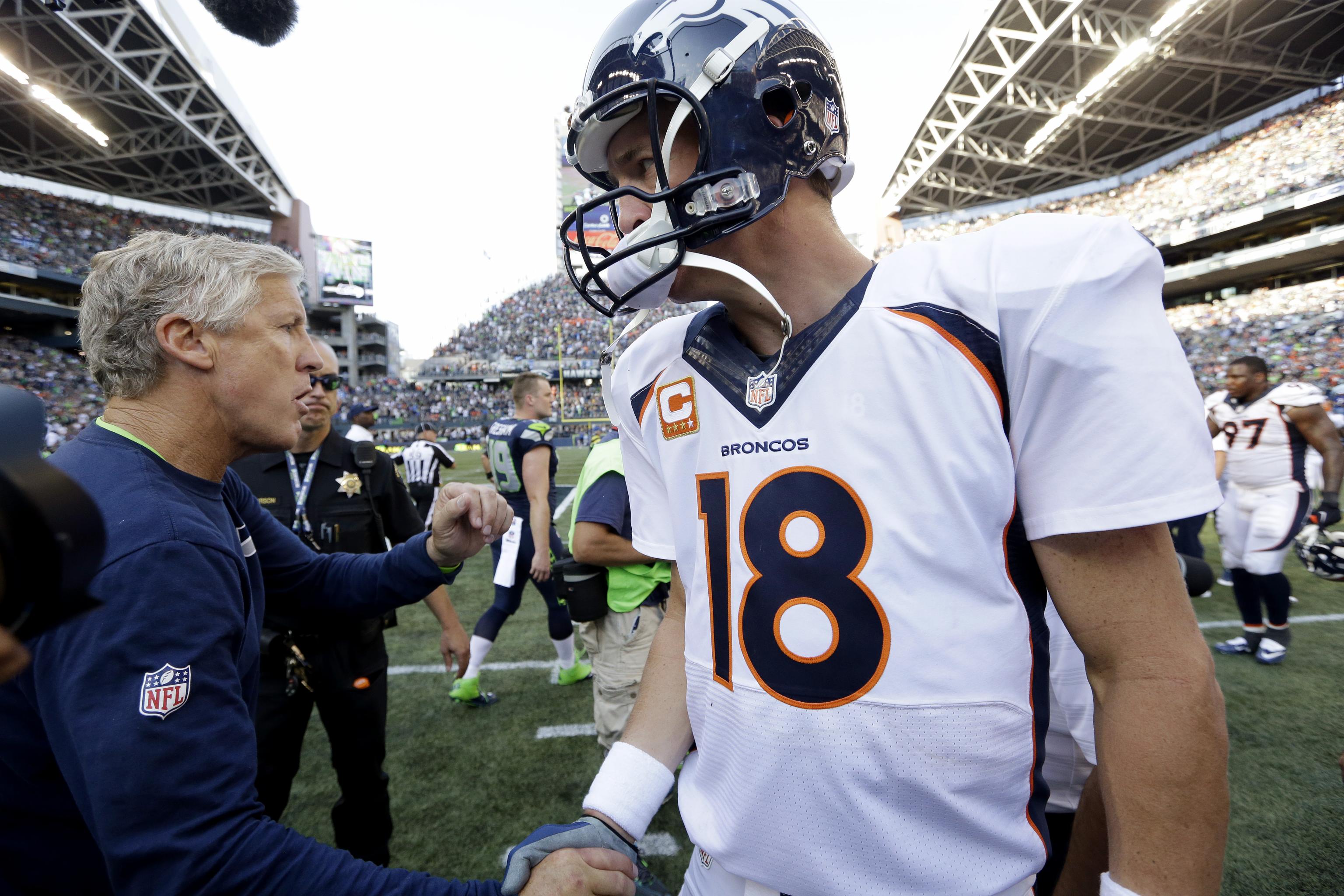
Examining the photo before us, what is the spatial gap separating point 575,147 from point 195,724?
131 centimetres

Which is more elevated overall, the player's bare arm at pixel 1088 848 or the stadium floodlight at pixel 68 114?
the stadium floodlight at pixel 68 114

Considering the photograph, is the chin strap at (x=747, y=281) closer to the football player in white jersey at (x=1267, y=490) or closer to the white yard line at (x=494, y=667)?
the white yard line at (x=494, y=667)

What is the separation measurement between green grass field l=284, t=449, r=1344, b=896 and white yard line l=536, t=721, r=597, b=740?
47 mm

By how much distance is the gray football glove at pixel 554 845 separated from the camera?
1024mm

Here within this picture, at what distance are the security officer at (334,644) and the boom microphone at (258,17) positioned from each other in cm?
113

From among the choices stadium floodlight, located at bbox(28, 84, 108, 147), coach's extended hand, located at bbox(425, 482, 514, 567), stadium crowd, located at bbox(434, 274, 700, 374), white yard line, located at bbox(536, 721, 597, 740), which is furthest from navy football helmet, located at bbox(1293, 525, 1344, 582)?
stadium crowd, located at bbox(434, 274, 700, 374)

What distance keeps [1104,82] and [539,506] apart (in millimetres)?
29607

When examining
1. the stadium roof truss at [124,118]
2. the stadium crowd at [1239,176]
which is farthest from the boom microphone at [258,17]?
the stadium roof truss at [124,118]

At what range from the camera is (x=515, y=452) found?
5449 millimetres

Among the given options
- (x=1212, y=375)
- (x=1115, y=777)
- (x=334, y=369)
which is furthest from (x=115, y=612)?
(x=1212, y=375)

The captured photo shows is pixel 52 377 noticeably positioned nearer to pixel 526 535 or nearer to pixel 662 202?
pixel 526 535

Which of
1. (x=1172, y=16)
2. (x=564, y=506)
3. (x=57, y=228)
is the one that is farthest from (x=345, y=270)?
(x=1172, y=16)

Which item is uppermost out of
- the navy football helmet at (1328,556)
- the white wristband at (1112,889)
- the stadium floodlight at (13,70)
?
the stadium floodlight at (13,70)

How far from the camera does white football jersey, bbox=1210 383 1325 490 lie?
5.04 meters
